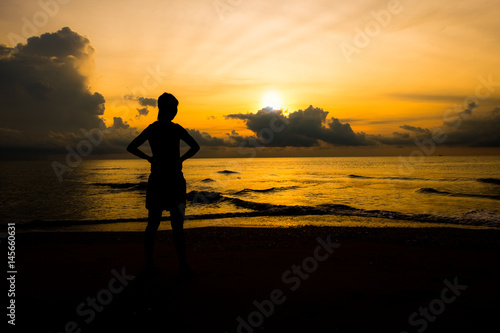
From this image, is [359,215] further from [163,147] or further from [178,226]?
[163,147]

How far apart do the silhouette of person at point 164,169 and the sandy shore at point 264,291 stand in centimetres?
93

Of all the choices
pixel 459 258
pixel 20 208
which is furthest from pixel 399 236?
pixel 20 208

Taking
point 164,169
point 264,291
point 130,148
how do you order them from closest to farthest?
point 264,291 < point 164,169 < point 130,148

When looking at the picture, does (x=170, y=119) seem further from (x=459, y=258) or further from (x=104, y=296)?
(x=459, y=258)

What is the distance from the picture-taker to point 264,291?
4.37m

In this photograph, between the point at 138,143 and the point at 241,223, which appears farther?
the point at 241,223

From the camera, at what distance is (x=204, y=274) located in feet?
16.7

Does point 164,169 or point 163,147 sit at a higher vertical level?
point 163,147

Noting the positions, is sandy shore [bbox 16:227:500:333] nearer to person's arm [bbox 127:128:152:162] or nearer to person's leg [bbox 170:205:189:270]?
person's leg [bbox 170:205:189:270]

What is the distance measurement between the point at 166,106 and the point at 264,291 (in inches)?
129

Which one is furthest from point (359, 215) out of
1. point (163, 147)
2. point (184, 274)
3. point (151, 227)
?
point (163, 147)

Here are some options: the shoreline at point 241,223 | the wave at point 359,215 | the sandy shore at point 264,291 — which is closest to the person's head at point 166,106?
the sandy shore at point 264,291

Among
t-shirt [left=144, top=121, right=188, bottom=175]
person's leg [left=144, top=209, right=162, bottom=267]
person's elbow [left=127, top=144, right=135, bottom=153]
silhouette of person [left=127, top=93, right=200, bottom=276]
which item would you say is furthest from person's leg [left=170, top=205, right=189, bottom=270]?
person's elbow [left=127, top=144, right=135, bottom=153]

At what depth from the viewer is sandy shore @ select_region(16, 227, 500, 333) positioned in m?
3.43
